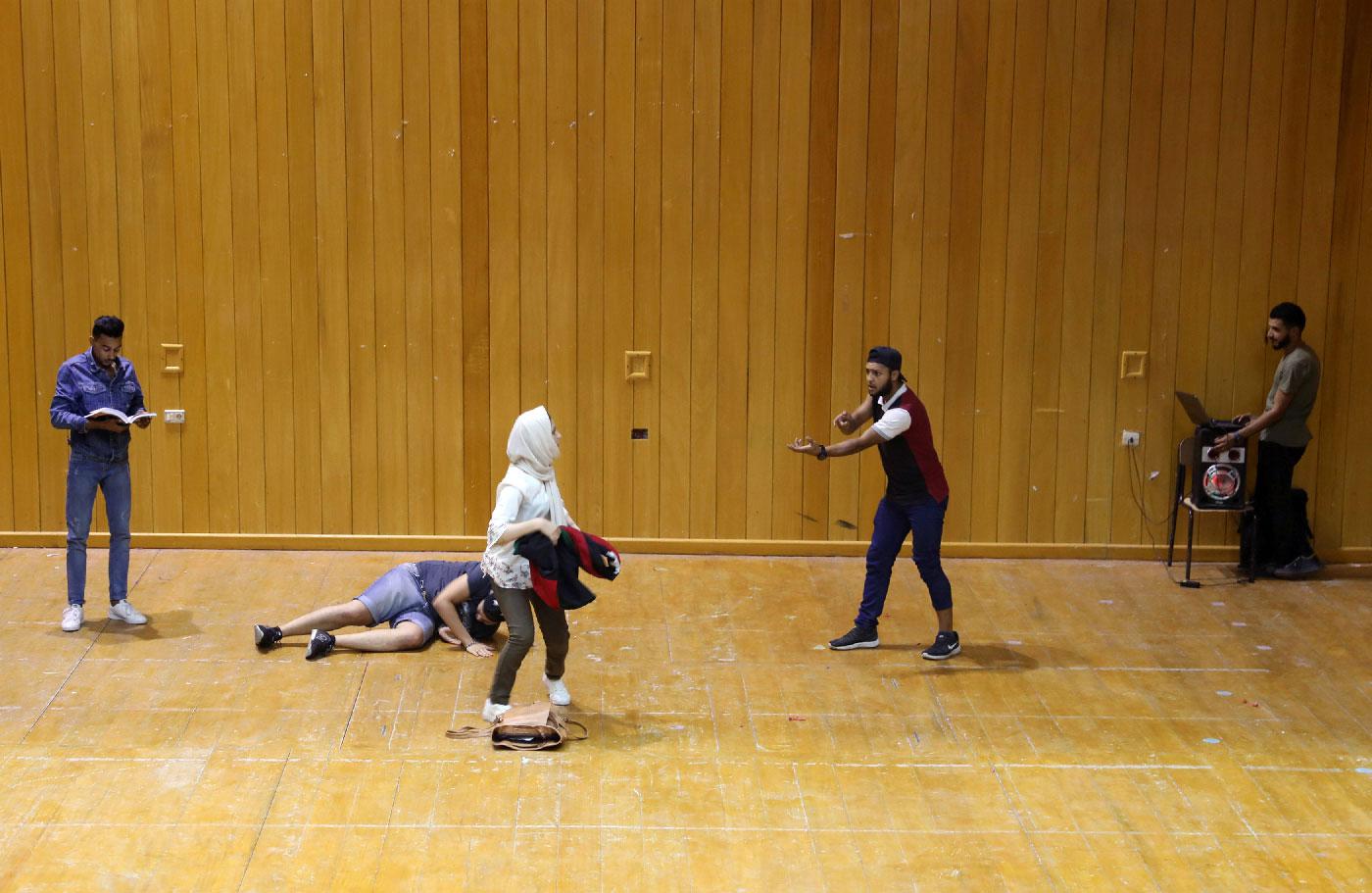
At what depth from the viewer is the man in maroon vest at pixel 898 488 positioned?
707 cm

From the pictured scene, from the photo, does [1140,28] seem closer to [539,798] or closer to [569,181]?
[569,181]

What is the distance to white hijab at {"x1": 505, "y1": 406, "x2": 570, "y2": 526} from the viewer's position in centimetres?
607

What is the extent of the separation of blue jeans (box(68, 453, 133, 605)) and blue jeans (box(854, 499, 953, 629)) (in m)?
3.59

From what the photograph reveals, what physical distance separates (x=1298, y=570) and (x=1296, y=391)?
3.39 ft

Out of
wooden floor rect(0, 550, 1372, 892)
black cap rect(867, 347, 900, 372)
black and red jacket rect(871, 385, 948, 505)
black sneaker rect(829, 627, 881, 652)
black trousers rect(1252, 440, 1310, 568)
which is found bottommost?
wooden floor rect(0, 550, 1372, 892)

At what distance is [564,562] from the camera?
20.0 ft

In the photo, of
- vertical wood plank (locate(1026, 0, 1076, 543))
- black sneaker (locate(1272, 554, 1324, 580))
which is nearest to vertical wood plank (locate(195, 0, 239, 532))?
vertical wood plank (locate(1026, 0, 1076, 543))

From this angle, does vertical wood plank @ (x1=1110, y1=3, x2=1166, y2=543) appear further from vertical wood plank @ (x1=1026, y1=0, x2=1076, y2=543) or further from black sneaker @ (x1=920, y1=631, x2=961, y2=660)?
black sneaker @ (x1=920, y1=631, x2=961, y2=660)

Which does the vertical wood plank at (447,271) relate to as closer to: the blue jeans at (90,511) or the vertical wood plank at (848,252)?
the blue jeans at (90,511)

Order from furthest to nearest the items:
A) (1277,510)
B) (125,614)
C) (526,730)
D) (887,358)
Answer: (1277,510) < (125,614) < (887,358) < (526,730)

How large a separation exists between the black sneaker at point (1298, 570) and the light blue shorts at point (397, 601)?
15.4 feet

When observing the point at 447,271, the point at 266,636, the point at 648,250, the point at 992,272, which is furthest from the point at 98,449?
the point at 992,272

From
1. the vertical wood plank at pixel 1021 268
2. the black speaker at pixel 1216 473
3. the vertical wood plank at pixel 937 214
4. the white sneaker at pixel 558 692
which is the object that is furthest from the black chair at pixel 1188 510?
the white sneaker at pixel 558 692

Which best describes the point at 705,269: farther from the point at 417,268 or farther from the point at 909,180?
the point at 417,268
